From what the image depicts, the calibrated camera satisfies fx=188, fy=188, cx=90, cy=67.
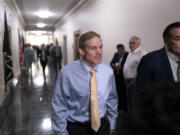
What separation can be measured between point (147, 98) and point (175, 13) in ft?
10.1

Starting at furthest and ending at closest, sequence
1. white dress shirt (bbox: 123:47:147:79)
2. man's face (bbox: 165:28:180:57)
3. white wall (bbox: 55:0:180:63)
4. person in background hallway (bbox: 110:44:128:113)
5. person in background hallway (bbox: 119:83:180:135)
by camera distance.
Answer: person in background hallway (bbox: 110:44:128:113)
white dress shirt (bbox: 123:47:147:79)
white wall (bbox: 55:0:180:63)
man's face (bbox: 165:28:180:57)
person in background hallway (bbox: 119:83:180:135)

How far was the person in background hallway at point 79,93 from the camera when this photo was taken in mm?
1459

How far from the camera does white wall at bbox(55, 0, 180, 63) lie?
10.8 ft

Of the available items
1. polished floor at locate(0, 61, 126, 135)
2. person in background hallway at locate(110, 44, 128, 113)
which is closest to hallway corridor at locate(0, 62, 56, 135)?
polished floor at locate(0, 61, 126, 135)

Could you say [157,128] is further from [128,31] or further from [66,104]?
[128,31]

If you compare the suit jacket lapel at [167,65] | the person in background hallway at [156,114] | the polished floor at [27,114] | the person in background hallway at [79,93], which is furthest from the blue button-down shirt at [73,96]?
the polished floor at [27,114]

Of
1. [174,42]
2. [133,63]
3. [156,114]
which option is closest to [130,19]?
[133,63]

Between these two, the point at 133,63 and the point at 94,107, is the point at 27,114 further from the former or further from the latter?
the point at 94,107

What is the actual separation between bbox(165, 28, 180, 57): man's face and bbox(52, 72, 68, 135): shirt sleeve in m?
0.87

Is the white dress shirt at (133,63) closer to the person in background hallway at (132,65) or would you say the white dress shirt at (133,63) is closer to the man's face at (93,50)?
the person in background hallway at (132,65)

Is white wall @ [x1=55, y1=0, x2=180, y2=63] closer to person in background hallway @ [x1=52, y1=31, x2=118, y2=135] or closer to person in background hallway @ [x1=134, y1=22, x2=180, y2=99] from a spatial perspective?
person in background hallway @ [x1=134, y1=22, x2=180, y2=99]

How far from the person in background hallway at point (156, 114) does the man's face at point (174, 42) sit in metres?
1.21

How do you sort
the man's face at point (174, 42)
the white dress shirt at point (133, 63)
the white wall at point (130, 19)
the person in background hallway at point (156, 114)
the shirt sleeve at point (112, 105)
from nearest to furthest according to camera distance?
the person in background hallway at point (156, 114) → the man's face at point (174, 42) → the shirt sleeve at point (112, 105) → the white wall at point (130, 19) → the white dress shirt at point (133, 63)

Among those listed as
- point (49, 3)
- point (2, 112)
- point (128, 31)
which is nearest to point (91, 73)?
point (128, 31)
